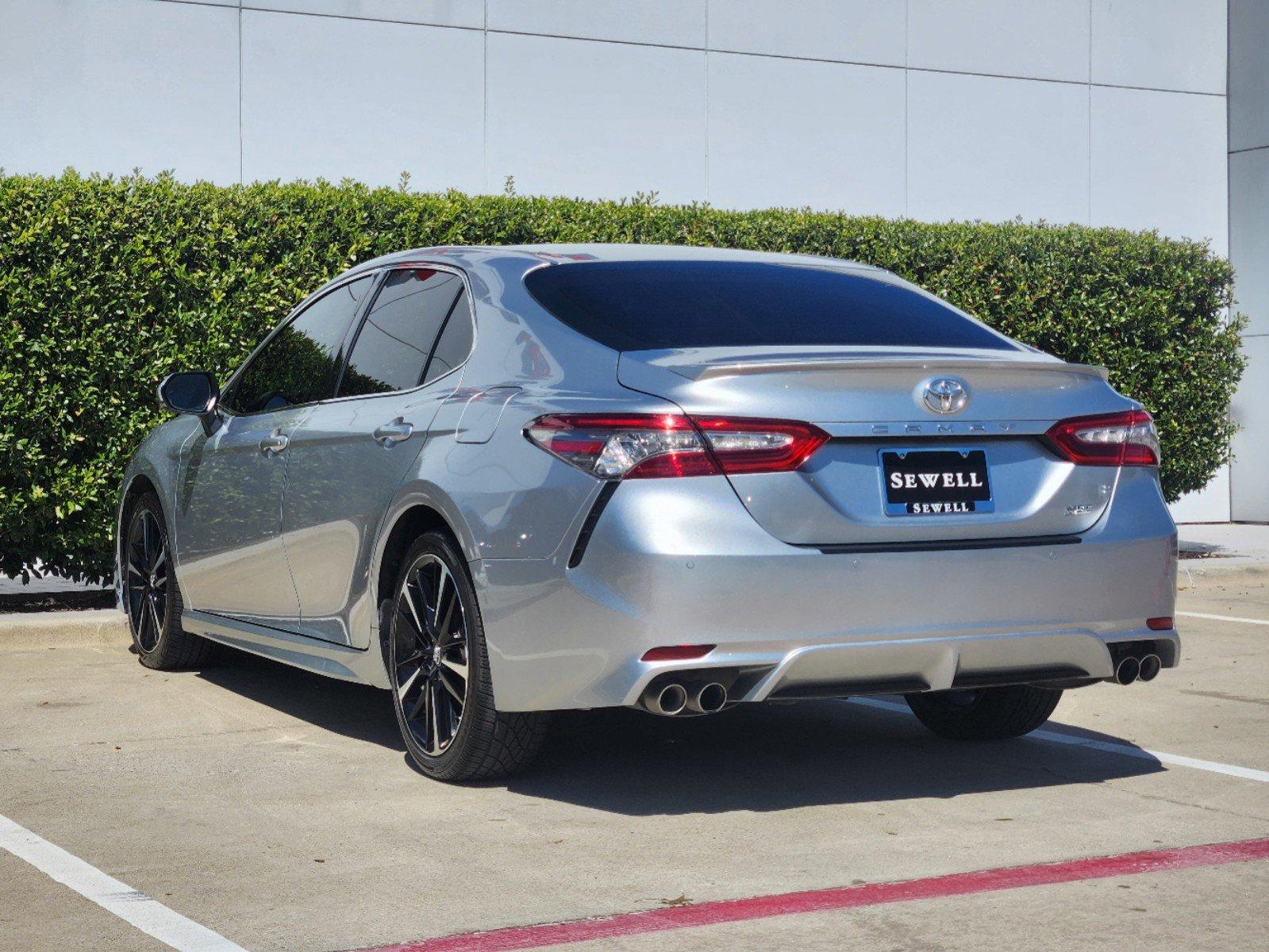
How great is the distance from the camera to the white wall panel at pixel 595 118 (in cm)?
1427

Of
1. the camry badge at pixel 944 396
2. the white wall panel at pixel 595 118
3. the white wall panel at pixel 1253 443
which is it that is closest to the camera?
the camry badge at pixel 944 396

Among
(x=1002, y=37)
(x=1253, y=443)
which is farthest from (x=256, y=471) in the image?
(x=1253, y=443)

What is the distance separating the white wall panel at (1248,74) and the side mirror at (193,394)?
13.0 metres

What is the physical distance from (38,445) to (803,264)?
5152mm

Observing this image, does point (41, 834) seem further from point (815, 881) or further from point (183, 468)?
point (183, 468)

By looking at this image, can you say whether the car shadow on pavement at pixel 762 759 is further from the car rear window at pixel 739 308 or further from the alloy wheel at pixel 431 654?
the car rear window at pixel 739 308

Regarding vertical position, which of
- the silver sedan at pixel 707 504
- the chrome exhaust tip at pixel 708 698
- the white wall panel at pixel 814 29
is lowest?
the chrome exhaust tip at pixel 708 698

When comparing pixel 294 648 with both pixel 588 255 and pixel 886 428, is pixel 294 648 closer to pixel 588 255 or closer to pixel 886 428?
pixel 588 255

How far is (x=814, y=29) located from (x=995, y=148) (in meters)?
2.16

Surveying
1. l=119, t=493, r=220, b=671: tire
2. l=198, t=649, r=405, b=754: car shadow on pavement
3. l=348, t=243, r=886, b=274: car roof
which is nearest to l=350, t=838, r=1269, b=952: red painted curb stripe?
l=198, t=649, r=405, b=754: car shadow on pavement

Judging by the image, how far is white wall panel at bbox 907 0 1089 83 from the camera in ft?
53.2

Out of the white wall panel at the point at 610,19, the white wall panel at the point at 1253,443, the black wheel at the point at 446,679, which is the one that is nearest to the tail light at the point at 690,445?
the black wheel at the point at 446,679

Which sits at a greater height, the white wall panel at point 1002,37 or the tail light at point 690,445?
the white wall panel at point 1002,37

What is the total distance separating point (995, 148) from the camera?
54.2 ft
